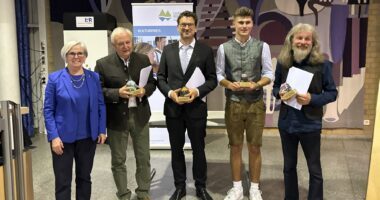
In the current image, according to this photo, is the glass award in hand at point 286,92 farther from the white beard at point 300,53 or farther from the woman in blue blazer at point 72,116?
the woman in blue blazer at point 72,116

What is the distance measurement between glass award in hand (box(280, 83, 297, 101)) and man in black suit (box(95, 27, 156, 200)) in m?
1.04

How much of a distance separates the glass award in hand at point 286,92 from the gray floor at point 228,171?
1.08 metres

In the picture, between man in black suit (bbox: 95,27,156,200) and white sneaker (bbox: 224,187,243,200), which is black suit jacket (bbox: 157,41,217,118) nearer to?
man in black suit (bbox: 95,27,156,200)

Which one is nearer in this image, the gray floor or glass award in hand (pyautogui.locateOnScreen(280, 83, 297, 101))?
glass award in hand (pyautogui.locateOnScreen(280, 83, 297, 101))

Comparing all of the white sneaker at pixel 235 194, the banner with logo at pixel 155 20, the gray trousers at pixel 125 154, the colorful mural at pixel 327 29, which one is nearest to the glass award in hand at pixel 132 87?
the gray trousers at pixel 125 154

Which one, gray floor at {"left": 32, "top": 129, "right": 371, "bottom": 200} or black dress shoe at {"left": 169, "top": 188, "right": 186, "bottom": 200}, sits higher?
black dress shoe at {"left": 169, "top": 188, "right": 186, "bottom": 200}

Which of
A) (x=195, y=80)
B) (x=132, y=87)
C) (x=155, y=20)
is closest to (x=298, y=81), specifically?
(x=195, y=80)

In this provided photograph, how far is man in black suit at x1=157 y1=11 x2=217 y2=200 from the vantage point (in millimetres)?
3320

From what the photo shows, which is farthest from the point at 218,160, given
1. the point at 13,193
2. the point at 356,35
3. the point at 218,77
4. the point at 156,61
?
the point at 13,193

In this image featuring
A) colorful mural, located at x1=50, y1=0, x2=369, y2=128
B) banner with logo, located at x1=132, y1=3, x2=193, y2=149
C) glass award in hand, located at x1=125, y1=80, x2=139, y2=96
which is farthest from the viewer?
colorful mural, located at x1=50, y1=0, x2=369, y2=128

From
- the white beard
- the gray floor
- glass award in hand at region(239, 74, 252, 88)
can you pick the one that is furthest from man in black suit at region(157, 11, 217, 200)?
the white beard

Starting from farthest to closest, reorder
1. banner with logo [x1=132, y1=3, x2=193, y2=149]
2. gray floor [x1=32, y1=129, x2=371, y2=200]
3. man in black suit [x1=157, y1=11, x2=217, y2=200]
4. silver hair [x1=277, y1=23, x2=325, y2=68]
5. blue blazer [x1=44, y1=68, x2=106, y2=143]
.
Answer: banner with logo [x1=132, y1=3, x2=193, y2=149] → gray floor [x1=32, y1=129, x2=371, y2=200] → man in black suit [x1=157, y1=11, x2=217, y2=200] → silver hair [x1=277, y1=23, x2=325, y2=68] → blue blazer [x1=44, y1=68, x2=106, y2=143]

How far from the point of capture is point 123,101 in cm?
330

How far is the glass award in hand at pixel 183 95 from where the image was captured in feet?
10.7
